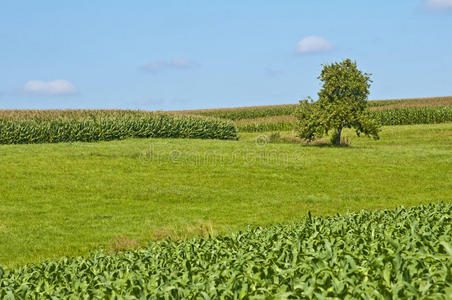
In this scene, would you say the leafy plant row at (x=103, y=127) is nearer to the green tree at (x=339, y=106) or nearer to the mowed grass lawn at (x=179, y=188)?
the mowed grass lawn at (x=179, y=188)

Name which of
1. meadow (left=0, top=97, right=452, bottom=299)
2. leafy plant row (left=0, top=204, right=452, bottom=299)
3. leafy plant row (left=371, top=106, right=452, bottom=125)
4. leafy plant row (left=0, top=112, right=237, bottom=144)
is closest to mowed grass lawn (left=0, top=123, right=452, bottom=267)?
meadow (left=0, top=97, right=452, bottom=299)

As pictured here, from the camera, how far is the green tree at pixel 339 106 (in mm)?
43594

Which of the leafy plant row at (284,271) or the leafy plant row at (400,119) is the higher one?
the leafy plant row at (400,119)

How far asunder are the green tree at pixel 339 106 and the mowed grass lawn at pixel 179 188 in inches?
116

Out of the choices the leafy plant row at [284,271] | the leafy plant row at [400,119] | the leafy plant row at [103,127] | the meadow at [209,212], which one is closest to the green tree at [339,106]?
the meadow at [209,212]

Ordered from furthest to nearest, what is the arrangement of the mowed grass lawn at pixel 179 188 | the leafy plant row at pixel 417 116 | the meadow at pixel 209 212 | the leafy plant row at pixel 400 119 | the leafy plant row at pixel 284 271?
the leafy plant row at pixel 400 119, the leafy plant row at pixel 417 116, the mowed grass lawn at pixel 179 188, the meadow at pixel 209 212, the leafy plant row at pixel 284 271

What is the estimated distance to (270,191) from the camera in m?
27.2

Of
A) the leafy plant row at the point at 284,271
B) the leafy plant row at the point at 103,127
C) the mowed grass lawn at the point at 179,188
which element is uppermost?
the leafy plant row at the point at 103,127

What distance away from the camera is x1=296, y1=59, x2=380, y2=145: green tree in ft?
143

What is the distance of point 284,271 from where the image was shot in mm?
5410

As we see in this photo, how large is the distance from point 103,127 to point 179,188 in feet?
81.0

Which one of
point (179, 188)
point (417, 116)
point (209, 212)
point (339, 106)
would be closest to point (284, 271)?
point (209, 212)

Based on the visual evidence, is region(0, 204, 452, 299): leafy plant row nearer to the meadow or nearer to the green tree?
the meadow

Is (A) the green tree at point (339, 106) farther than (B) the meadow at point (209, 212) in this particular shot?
Yes
